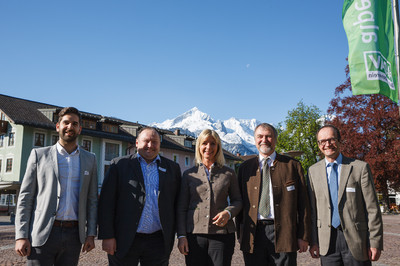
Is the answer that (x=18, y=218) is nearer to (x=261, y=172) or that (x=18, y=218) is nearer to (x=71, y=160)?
(x=71, y=160)

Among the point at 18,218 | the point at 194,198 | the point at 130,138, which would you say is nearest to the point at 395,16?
the point at 194,198

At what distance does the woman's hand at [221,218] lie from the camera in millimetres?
4363

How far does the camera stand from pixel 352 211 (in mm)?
4398

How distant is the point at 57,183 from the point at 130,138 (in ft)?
125

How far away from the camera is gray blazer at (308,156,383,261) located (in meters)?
4.30

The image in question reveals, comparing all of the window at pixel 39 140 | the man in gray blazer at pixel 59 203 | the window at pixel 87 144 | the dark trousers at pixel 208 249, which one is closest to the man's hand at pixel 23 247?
the man in gray blazer at pixel 59 203

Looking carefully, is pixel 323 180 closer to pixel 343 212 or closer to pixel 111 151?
pixel 343 212

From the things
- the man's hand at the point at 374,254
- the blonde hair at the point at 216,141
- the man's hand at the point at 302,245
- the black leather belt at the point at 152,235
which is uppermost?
the blonde hair at the point at 216,141

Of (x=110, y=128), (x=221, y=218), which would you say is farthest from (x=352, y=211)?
(x=110, y=128)

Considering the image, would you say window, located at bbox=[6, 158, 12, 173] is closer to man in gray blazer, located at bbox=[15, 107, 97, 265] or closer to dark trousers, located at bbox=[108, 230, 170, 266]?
man in gray blazer, located at bbox=[15, 107, 97, 265]

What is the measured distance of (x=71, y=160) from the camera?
173 inches

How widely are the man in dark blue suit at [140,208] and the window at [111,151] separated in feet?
118

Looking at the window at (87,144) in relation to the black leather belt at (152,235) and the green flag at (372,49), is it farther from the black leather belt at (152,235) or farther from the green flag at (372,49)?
the black leather belt at (152,235)

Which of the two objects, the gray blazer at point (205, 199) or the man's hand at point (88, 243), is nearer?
the man's hand at point (88, 243)
